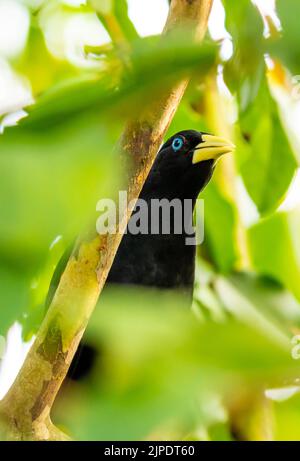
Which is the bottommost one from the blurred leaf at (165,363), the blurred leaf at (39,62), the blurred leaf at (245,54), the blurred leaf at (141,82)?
the blurred leaf at (165,363)

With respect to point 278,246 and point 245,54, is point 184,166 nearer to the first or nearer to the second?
point 278,246

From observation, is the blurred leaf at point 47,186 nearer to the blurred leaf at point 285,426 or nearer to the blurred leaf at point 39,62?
the blurred leaf at point 285,426

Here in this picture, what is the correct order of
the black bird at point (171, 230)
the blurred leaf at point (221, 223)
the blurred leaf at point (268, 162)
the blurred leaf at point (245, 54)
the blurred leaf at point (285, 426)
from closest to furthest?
the blurred leaf at point (245, 54) → the blurred leaf at point (285, 426) → the blurred leaf at point (268, 162) → the blurred leaf at point (221, 223) → the black bird at point (171, 230)

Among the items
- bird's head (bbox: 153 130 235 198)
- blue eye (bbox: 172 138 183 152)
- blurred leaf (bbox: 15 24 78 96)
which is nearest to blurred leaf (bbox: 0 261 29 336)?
blurred leaf (bbox: 15 24 78 96)

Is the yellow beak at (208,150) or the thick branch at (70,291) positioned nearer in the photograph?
the thick branch at (70,291)

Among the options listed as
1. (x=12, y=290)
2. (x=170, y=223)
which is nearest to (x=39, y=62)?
(x=12, y=290)

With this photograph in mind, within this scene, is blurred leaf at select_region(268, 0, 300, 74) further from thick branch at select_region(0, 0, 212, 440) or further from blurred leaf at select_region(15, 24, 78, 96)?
blurred leaf at select_region(15, 24, 78, 96)

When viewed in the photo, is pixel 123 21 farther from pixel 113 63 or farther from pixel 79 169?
pixel 79 169

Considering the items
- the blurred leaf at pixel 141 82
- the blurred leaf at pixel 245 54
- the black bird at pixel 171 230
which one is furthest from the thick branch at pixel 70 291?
the black bird at pixel 171 230
